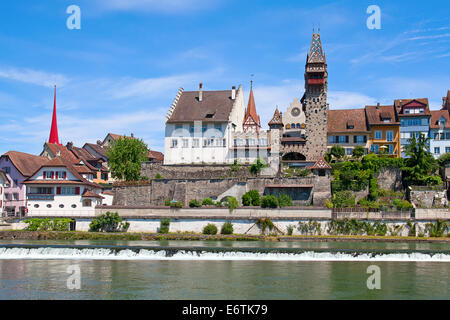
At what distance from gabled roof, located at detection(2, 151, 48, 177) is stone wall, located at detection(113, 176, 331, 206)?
1149 centimetres

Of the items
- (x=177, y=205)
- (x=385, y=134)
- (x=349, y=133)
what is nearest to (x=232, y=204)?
(x=177, y=205)

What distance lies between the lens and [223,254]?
36.7 metres

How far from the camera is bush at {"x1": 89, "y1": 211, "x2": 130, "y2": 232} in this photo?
54.0 m

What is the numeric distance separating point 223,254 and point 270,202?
18720mm

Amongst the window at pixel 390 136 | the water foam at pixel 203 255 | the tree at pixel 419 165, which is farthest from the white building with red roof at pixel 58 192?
the window at pixel 390 136

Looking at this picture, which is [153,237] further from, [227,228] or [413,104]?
[413,104]

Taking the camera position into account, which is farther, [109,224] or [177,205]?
[177,205]

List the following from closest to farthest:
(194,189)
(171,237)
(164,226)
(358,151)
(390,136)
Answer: (171,237) < (164,226) < (194,189) < (358,151) < (390,136)

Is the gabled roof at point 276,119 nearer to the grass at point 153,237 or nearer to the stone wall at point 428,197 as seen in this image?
the stone wall at point 428,197

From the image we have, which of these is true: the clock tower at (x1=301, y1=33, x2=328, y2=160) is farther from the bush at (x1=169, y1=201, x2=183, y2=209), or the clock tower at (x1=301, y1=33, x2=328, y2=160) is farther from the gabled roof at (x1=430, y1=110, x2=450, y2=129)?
the bush at (x1=169, y1=201, x2=183, y2=209)

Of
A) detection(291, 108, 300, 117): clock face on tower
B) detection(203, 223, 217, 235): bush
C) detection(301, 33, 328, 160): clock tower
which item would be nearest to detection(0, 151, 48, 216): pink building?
detection(203, 223, 217, 235): bush

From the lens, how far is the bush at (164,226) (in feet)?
175

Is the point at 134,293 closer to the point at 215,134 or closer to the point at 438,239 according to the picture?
the point at 438,239
